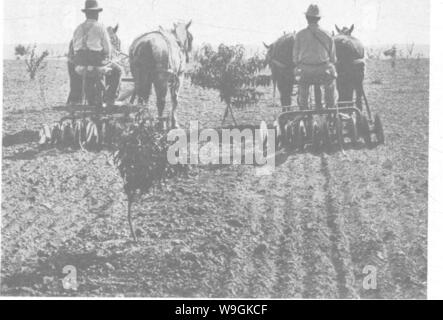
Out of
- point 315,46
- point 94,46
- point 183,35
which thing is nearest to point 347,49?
point 315,46

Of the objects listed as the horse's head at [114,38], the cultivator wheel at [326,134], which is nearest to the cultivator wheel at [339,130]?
the cultivator wheel at [326,134]

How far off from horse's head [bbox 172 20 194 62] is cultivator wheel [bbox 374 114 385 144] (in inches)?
104

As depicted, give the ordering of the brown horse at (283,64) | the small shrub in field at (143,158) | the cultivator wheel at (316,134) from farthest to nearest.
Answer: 1. the brown horse at (283,64)
2. the cultivator wheel at (316,134)
3. the small shrub in field at (143,158)

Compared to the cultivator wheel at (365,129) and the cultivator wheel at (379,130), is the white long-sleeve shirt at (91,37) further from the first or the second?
the cultivator wheel at (379,130)

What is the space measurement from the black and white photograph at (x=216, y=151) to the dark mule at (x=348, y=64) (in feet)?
0.07

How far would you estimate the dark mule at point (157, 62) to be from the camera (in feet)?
41.2

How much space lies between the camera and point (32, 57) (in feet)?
43.3

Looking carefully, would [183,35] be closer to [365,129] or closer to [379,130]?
[365,129]

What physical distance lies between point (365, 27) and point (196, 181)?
9.81 feet

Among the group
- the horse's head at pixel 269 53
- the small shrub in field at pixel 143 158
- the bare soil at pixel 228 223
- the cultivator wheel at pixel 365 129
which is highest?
the horse's head at pixel 269 53

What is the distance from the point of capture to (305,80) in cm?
1246

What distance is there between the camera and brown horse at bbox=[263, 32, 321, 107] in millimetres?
12781
